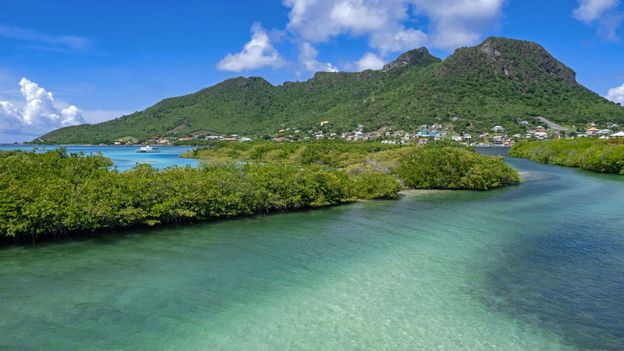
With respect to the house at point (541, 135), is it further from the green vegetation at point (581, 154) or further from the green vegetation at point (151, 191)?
the green vegetation at point (151, 191)

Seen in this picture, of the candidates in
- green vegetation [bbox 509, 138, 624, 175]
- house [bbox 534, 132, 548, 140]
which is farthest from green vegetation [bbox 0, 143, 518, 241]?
house [bbox 534, 132, 548, 140]

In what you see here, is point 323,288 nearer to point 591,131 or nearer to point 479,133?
point 479,133

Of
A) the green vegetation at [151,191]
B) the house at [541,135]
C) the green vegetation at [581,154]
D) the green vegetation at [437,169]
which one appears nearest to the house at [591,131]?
the house at [541,135]

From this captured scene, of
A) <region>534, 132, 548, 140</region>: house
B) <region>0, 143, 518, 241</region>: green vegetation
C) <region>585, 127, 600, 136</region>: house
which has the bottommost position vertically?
<region>0, 143, 518, 241</region>: green vegetation

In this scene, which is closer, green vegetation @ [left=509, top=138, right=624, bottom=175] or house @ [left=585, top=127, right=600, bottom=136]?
green vegetation @ [left=509, top=138, right=624, bottom=175]

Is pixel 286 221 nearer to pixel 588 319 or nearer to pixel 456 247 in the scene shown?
pixel 456 247

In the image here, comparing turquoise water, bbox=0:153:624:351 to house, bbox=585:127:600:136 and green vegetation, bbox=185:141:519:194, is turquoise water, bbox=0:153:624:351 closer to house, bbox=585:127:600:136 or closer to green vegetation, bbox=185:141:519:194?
green vegetation, bbox=185:141:519:194
